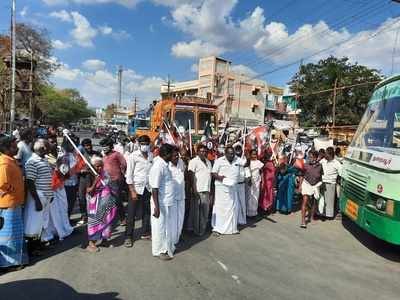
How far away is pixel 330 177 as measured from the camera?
23.2ft

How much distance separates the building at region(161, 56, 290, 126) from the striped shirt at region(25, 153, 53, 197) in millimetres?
31748

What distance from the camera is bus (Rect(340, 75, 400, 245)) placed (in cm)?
452

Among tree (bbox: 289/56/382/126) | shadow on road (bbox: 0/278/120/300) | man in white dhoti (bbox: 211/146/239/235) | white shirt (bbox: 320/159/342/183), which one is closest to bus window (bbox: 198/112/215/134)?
white shirt (bbox: 320/159/342/183)

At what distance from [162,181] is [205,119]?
750cm

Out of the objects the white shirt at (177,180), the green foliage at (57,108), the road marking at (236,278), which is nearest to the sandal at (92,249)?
the white shirt at (177,180)

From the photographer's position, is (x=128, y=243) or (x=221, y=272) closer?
(x=221, y=272)

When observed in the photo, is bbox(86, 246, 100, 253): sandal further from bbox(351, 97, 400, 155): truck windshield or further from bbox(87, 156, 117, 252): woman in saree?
bbox(351, 97, 400, 155): truck windshield

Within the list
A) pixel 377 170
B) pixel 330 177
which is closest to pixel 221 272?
pixel 377 170

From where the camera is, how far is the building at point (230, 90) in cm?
3838

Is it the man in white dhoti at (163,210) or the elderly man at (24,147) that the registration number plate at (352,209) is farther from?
the elderly man at (24,147)

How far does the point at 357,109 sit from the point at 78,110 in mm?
59384

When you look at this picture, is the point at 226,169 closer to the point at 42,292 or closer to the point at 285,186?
the point at 285,186

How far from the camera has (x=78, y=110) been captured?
70.5 m

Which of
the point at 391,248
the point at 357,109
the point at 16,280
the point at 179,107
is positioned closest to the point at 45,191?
the point at 16,280
